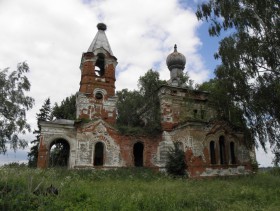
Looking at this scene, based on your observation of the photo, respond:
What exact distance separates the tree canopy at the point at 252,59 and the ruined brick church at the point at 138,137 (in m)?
Answer: 4.20

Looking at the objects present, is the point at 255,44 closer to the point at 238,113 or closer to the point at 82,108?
the point at 238,113

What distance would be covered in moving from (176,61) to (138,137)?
9953 mm

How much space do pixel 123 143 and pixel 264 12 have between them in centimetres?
1333

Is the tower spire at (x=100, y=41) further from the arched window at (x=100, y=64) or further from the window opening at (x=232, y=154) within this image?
the window opening at (x=232, y=154)

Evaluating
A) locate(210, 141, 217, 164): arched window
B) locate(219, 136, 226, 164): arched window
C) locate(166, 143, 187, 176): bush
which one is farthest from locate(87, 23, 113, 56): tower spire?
locate(219, 136, 226, 164): arched window

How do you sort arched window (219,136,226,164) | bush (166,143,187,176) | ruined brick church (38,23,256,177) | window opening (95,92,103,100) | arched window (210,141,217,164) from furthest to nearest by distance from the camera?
window opening (95,92,103,100) < arched window (219,136,226,164) < arched window (210,141,217,164) < ruined brick church (38,23,256,177) < bush (166,143,187,176)

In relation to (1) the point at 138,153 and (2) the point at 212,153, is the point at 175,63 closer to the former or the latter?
(1) the point at 138,153

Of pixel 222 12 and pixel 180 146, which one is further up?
pixel 222 12

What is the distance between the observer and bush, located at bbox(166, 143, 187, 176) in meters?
18.0

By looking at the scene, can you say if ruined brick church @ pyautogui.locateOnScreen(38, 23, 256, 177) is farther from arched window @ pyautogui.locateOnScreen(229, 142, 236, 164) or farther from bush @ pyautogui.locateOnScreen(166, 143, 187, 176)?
bush @ pyautogui.locateOnScreen(166, 143, 187, 176)

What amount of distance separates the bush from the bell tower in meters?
Answer: 6.28

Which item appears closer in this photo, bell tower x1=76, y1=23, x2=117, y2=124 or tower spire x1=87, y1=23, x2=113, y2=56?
bell tower x1=76, y1=23, x2=117, y2=124

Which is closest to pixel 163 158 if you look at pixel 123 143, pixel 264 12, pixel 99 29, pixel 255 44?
pixel 123 143

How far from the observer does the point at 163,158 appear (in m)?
20.3
